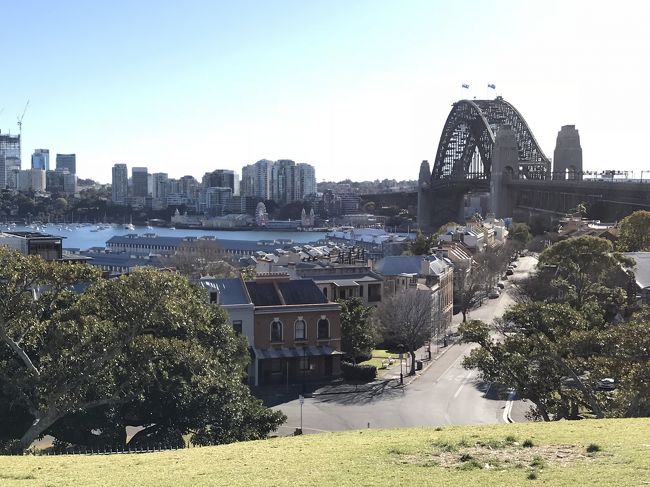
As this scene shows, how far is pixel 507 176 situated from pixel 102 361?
94266 millimetres

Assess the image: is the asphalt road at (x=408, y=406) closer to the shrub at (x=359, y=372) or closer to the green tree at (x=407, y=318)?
the shrub at (x=359, y=372)

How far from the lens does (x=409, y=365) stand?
30.6 metres

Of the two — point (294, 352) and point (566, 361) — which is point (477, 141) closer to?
point (294, 352)

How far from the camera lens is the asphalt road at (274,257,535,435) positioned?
72.4 ft

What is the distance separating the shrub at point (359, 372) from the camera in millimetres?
28000

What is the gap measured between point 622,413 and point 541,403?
1.99 meters

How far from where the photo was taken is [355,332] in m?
29.4

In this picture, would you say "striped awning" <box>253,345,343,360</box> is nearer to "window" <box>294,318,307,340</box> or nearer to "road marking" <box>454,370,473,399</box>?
"window" <box>294,318,307,340</box>

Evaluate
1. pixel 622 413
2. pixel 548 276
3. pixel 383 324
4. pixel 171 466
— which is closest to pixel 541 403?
pixel 622 413

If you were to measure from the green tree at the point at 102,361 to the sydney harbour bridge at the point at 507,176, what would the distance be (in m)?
58.0

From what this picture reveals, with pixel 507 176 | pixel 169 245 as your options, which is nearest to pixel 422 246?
pixel 169 245

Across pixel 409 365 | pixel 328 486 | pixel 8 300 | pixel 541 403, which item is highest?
pixel 8 300

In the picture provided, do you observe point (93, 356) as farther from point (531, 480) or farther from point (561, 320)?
point (561, 320)

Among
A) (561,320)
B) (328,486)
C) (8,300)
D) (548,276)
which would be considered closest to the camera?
(328,486)
